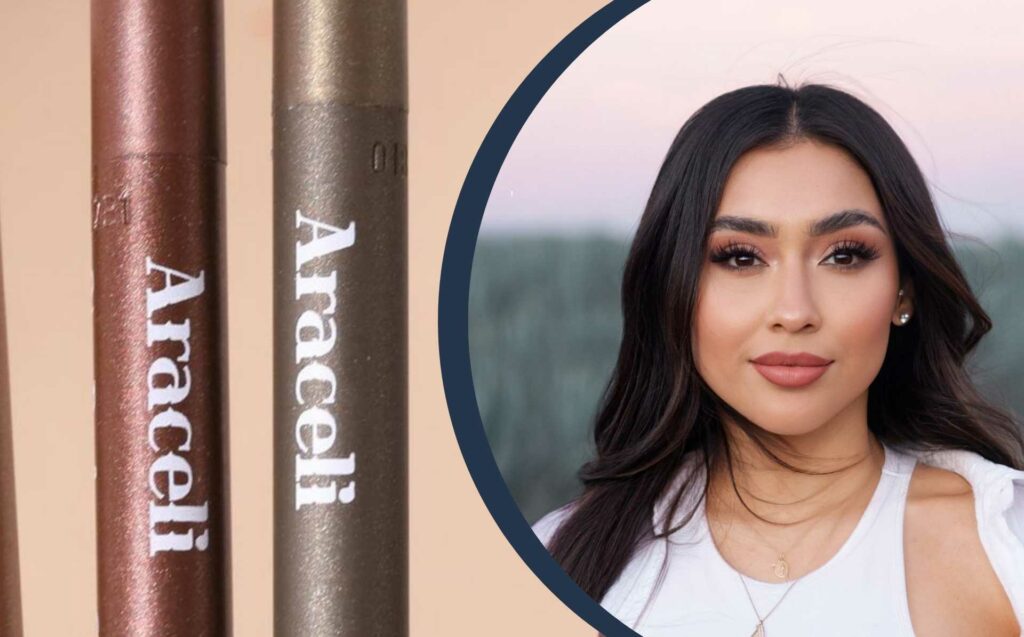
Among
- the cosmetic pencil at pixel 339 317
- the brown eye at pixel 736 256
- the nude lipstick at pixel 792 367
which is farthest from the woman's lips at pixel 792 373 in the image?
the cosmetic pencil at pixel 339 317

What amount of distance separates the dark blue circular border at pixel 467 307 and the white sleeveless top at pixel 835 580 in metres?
0.08

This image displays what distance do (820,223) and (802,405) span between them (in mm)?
191

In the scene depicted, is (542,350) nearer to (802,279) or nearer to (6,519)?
(802,279)

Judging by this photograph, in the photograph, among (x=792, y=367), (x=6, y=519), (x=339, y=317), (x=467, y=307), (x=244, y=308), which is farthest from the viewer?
(x=244, y=308)

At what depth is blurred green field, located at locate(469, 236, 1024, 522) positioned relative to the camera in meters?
1.94

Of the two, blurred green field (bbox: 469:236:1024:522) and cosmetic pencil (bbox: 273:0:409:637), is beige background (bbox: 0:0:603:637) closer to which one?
blurred green field (bbox: 469:236:1024:522)

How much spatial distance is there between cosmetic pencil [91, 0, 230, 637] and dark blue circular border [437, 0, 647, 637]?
0.37m

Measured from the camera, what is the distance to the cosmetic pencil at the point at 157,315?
5.24ft

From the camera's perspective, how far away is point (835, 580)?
6.00 feet

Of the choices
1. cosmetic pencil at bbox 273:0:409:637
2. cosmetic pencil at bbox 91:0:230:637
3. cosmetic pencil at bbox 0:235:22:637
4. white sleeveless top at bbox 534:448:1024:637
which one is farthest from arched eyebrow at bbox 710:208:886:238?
cosmetic pencil at bbox 0:235:22:637

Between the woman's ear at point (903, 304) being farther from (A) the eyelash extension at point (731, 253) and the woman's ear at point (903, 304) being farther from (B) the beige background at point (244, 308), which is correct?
(B) the beige background at point (244, 308)

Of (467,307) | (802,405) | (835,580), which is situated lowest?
(835,580)

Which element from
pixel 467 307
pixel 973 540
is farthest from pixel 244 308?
pixel 973 540

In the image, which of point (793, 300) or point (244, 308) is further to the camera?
point (244, 308)
